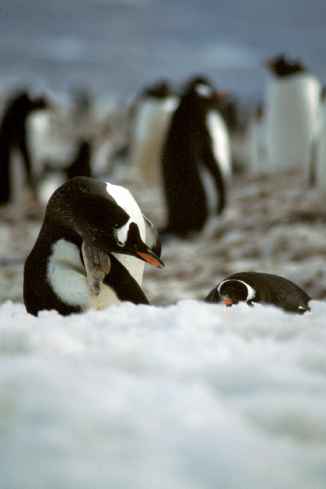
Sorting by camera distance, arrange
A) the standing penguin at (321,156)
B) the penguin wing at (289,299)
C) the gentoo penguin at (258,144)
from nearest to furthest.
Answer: the penguin wing at (289,299) < the standing penguin at (321,156) < the gentoo penguin at (258,144)

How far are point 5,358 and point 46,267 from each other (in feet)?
2.69

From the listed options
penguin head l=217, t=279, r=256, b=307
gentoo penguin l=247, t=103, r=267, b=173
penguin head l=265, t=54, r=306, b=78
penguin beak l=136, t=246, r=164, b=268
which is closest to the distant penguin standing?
gentoo penguin l=247, t=103, r=267, b=173

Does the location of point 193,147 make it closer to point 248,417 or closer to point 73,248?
point 73,248

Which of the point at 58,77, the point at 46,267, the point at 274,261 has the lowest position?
the point at 274,261

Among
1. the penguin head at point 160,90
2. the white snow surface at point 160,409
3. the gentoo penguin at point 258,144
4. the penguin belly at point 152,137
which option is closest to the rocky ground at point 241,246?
the penguin belly at point 152,137

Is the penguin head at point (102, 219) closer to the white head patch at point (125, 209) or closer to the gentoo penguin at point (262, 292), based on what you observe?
the white head patch at point (125, 209)

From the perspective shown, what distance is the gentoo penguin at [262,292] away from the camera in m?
1.56

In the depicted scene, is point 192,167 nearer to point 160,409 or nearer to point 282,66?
point 282,66

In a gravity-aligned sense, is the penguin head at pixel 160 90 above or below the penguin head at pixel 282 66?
below

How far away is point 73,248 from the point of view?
150cm

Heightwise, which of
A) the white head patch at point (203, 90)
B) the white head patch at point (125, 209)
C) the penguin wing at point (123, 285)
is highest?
the white head patch at point (203, 90)

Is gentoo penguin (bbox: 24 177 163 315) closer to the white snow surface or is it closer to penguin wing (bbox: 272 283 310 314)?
penguin wing (bbox: 272 283 310 314)

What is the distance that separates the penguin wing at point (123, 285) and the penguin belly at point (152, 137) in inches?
252

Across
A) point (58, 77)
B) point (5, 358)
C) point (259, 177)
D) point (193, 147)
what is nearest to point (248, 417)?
point (5, 358)
